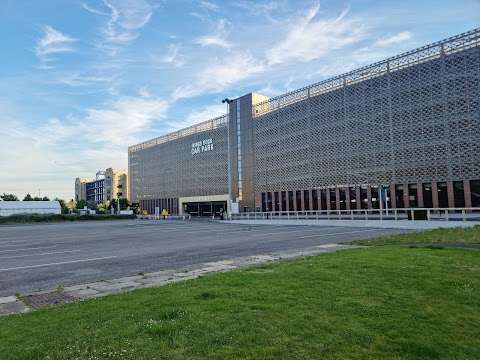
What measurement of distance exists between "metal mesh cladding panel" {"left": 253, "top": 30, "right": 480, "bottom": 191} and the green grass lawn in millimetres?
50165

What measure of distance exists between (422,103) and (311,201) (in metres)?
25.2

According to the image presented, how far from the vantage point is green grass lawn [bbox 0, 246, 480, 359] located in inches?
164

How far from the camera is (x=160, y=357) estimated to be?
4.07 m

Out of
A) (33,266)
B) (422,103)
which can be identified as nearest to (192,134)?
(422,103)

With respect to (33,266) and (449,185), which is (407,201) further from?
(33,266)

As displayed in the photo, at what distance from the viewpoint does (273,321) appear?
4.95m

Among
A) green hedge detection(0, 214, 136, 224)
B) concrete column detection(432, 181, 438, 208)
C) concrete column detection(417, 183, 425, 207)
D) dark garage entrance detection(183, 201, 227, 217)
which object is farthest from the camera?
dark garage entrance detection(183, 201, 227, 217)

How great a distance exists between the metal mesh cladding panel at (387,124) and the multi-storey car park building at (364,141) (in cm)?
14

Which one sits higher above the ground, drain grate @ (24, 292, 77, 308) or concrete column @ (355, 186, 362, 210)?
concrete column @ (355, 186, 362, 210)

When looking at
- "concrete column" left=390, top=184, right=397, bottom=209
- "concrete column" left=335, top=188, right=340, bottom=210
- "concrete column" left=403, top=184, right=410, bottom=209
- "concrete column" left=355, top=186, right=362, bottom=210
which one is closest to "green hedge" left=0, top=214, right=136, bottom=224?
"concrete column" left=335, top=188, right=340, bottom=210

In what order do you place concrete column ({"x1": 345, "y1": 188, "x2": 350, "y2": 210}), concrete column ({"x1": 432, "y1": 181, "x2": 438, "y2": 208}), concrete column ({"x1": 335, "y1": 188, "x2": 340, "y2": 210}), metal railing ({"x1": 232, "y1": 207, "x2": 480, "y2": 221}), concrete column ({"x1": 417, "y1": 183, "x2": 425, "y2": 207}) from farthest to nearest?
concrete column ({"x1": 335, "y1": 188, "x2": 340, "y2": 210}), concrete column ({"x1": 345, "y1": 188, "x2": 350, "y2": 210}), concrete column ({"x1": 417, "y1": 183, "x2": 425, "y2": 207}), concrete column ({"x1": 432, "y1": 181, "x2": 438, "y2": 208}), metal railing ({"x1": 232, "y1": 207, "x2": 480, "y2": 221})

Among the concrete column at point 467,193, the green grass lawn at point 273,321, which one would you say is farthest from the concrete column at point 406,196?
the green grass lawn at point 273,321

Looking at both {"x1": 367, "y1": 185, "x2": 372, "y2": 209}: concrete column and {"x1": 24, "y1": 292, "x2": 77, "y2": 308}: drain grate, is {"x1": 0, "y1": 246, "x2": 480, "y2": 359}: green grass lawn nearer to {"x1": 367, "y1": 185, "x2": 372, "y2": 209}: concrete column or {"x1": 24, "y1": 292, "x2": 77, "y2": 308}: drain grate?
{"x1": 24, "y1": 292, "x2": 77, "y2": 308}: drain grate

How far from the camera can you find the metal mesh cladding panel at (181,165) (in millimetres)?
91500
